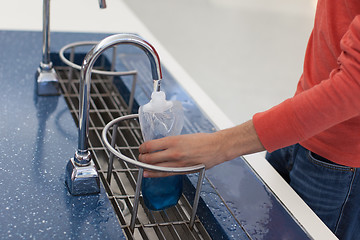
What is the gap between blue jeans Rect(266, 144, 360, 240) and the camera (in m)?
1.27

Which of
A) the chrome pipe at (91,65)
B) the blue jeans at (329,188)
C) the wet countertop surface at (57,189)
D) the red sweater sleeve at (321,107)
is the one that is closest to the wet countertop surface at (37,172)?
the wet countertop surface at (57,189)

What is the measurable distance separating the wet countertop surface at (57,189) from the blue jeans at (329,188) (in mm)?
130

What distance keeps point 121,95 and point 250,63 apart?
2.82m

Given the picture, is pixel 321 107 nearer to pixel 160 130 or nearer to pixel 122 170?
pixel 160 130

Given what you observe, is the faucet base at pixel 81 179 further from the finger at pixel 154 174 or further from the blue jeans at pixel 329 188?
the blue jeans at pixel 329 188

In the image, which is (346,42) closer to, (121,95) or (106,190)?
(106,190)

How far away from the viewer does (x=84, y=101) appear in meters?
0.98

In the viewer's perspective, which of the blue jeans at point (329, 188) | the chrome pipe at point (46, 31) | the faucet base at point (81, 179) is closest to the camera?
the faucet base at point (81, 179)

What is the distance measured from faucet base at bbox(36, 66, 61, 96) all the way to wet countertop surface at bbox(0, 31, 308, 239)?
2 cm

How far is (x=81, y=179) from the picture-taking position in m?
1.06

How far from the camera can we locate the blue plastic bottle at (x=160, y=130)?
99cm

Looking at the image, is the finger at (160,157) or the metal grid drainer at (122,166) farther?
the metal grid drainer at (122,166)

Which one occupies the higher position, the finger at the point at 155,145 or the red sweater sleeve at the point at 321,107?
the red sweater sleeve at the point at 321,107

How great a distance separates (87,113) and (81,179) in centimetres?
14
